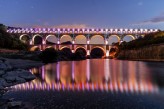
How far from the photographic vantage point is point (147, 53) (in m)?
120

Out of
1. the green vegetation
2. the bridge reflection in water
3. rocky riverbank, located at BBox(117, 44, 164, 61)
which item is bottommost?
the bridge reflection in water

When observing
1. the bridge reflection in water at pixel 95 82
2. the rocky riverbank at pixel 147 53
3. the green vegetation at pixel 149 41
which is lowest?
the bridge reflection in water at pixel 95 82

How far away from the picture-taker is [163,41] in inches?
4422

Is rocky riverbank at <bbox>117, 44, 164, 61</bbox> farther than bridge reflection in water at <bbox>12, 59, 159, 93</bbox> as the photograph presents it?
Yes

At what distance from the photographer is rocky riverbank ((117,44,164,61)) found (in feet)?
350

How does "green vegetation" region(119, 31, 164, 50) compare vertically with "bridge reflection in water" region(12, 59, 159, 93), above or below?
above

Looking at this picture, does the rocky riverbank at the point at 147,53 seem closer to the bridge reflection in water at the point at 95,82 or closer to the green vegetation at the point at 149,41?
the green vegetation at the point at 149,41

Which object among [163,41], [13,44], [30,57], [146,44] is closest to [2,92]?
[30,57]

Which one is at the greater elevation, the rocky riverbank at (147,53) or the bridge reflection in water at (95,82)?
the rocky riverbank at (147,53)

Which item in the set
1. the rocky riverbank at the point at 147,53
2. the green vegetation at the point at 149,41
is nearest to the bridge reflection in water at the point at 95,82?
the rocky riverbank at the point at 147,53

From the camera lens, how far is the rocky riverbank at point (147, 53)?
10666 centimetres

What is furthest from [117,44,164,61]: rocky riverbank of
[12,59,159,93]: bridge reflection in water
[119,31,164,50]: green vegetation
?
[12,59,159,93]: bridge reflection in water

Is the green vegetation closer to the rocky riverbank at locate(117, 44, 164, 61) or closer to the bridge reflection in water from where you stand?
the rocky riverbank at locate(117, 44, 164, 61)

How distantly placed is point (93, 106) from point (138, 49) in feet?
389
